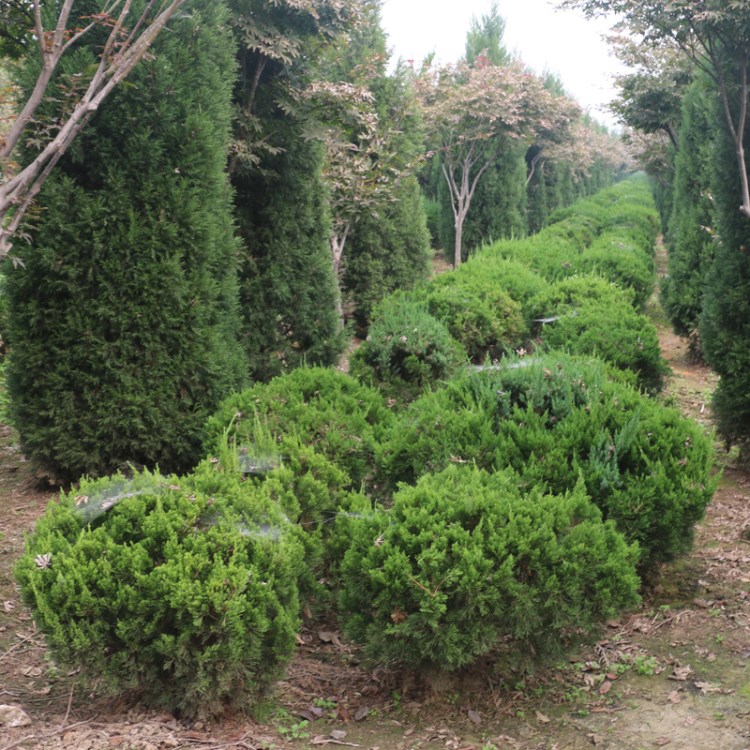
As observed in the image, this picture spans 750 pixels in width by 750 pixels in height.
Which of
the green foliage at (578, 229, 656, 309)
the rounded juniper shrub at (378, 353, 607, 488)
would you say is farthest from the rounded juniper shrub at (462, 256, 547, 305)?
the rounded juniper shrub at (378, 353, 607, 488)

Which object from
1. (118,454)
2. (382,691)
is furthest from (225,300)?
(382,691)

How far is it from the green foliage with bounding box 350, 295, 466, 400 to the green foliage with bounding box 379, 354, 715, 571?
202 cm

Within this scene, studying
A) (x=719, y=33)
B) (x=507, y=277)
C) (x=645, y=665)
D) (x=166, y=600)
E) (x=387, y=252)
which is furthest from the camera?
(x=387, y=252)

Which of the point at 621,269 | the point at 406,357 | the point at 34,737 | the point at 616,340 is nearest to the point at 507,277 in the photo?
the point at 621,269

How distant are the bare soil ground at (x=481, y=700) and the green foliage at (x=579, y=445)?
1.48 feet

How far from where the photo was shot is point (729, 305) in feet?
20.6

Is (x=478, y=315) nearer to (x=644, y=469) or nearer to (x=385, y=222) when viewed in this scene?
(x=644, y=469)

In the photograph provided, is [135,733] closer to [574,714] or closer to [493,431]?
[574,714]

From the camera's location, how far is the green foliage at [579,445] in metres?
3.93

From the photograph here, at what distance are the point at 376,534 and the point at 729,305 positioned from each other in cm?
429

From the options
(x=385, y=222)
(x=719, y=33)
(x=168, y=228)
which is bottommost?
(x=168, y=228)

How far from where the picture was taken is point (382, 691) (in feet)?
11.1

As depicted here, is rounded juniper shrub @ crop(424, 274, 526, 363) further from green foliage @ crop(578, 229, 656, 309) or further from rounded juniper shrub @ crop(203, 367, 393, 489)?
rounded juniper shrub @ crop(203, 367, 393, 489)

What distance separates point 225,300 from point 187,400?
881 millimetres
